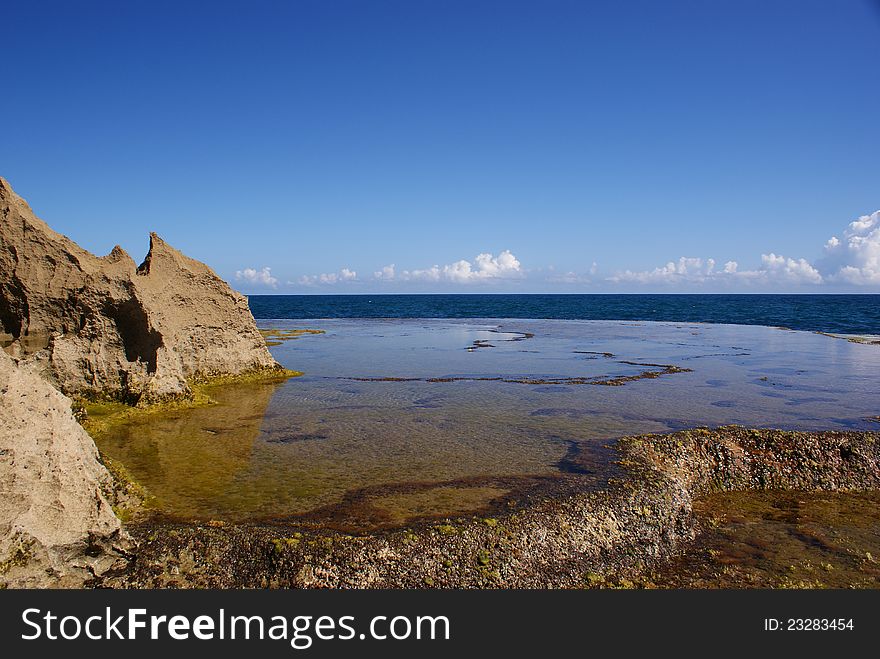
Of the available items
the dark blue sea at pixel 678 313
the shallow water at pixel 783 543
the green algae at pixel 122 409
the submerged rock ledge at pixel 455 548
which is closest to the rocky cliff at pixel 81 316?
the green algae at pixel 122 409

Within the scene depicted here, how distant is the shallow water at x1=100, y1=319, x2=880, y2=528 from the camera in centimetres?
910

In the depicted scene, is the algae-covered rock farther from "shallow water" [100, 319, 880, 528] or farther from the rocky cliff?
the rocky cliff

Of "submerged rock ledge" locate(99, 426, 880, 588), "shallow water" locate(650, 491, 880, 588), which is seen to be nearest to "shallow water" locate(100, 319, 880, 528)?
"submerged rock ledge" locate(99, 426, 880, 588)

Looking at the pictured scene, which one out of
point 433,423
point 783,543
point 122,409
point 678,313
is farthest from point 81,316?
point 678,313

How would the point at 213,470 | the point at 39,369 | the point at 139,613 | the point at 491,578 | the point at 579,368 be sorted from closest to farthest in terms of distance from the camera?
the point at 139,613 < the point at 491,578 < the point at 213,470 < the point at 39,369 < the point at 579,368

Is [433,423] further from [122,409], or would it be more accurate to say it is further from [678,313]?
[678,313]

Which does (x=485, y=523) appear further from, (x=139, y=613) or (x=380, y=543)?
(x=139, y=613)

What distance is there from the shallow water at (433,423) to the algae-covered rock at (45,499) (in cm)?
161

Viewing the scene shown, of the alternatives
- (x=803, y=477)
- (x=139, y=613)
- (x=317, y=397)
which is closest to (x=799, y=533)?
(x=803, y=477)

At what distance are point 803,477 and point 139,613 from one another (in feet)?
38.0

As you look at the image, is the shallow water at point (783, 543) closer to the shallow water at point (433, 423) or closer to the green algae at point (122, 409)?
the shallow water at point (433, 423)

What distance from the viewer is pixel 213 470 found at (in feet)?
34.1

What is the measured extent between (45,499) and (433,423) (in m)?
9.17

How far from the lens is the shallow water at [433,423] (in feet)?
29.9
